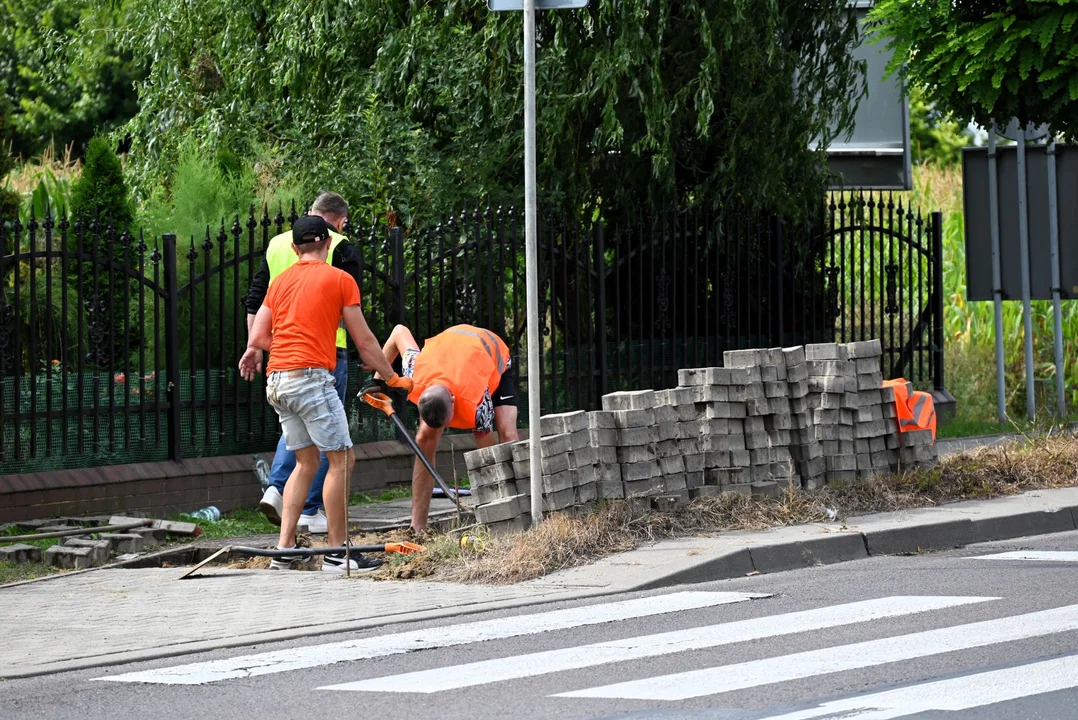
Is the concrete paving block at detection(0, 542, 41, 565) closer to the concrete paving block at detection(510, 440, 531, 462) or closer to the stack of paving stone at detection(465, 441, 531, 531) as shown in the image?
the stack of paving stone at detection(465, 441, 531, 531)

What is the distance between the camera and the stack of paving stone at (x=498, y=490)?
9508 millimetres

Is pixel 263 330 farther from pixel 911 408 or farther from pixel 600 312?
pixel 600 312

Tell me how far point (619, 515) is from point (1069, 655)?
3582 millimetres

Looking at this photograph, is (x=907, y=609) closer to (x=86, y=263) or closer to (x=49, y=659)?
(x=49, y=659)

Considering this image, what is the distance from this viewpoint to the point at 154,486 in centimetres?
1159

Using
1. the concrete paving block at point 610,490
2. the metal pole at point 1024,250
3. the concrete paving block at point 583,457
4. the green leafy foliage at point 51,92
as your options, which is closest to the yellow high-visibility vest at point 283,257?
the concrete paving block at point 583,457

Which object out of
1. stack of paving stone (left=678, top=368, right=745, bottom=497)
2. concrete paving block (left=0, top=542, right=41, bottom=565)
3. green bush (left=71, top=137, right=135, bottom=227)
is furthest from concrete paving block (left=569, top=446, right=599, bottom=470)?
green bush (left=71, top=137, right=135, bottom=227)

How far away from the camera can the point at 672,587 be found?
8.85 m

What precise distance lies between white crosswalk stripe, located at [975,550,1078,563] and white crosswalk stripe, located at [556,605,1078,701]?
Answer: 1872 millimetres

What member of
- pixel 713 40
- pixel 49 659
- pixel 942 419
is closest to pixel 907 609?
pixel 49 659

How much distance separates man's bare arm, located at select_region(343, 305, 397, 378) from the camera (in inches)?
378

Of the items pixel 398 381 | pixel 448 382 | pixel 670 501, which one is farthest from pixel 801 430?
pixel 398 381

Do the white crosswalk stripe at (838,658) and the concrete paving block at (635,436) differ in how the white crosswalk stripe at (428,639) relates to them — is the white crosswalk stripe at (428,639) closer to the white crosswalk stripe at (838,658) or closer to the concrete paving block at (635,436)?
the white crosswalk stripe at (838,658)

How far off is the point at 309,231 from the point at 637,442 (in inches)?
90.2
